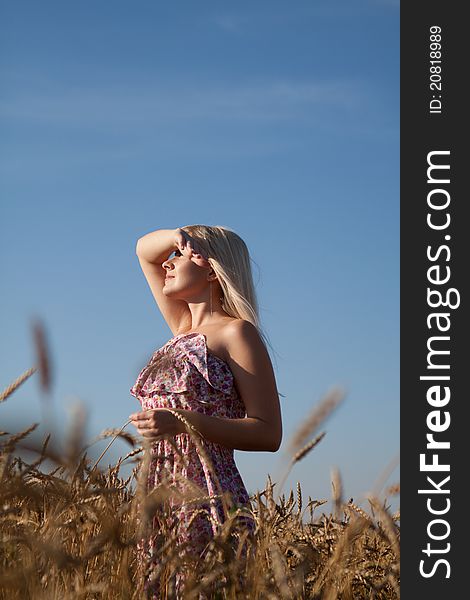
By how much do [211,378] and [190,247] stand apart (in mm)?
625

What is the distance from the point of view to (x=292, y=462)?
1620mm

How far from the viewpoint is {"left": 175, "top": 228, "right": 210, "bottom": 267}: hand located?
3467mm

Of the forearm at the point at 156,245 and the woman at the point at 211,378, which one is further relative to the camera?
the forearm at the point at 156,245

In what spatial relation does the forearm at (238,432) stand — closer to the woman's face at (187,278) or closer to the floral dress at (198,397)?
the floral dress at (198,397)

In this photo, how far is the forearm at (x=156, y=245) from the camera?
3791mm

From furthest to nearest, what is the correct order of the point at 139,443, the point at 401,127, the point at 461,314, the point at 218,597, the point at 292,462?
the point at 401,127 < the point at 461,314 < the point at 139,443 < the point at 218,597 < the point at 292,462

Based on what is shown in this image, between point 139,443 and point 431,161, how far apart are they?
1499 millimetres

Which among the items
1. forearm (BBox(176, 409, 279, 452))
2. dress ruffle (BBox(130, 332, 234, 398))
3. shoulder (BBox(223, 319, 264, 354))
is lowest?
forearm (BBox(176, 409, 279, 452))

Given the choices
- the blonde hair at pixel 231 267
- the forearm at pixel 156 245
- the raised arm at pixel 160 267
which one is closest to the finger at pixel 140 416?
the blonde hair at pixel 231 267

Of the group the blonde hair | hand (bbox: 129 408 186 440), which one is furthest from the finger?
the blonde hair

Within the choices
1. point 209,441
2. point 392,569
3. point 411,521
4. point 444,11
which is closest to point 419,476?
point 411,521

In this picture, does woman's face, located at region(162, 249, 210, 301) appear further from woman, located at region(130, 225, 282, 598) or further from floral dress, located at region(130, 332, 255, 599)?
floral dress, located at region(130, 332, 255, 599)

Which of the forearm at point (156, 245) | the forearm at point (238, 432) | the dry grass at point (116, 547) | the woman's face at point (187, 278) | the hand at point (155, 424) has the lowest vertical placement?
the dry grass at point (116, 547)

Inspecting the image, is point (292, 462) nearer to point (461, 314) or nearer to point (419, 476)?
point (419, 476)
